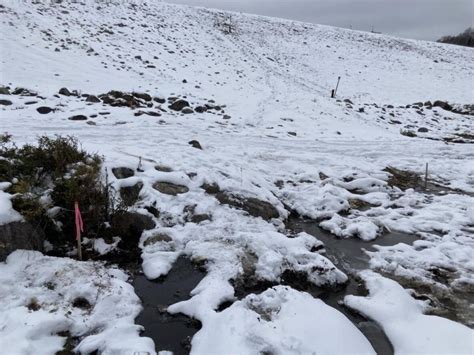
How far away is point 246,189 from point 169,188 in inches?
62.8

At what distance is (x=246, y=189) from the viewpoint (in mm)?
7938

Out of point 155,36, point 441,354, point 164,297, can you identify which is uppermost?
point 155,36

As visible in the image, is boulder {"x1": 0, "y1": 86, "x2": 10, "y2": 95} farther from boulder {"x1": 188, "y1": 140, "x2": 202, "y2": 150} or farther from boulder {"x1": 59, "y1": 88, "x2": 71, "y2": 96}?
boulder {"x1": 188, "y1": 140, "x2": 202, "y2": 150}

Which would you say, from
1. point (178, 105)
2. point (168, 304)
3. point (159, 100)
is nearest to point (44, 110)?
point (159, 100)

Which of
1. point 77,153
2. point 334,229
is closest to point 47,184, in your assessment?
point 77,153

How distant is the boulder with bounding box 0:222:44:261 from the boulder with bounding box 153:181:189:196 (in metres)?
2.36

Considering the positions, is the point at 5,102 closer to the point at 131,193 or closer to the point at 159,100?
the point at 159,100

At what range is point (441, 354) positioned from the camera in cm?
409

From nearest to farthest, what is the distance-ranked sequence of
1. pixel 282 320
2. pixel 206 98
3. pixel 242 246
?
1. pixel 282 320
2. pixel 242 246
3. pixel 206 98

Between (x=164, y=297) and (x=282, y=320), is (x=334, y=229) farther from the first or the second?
(x=164, y=297)

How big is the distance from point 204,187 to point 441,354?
5.02 metres

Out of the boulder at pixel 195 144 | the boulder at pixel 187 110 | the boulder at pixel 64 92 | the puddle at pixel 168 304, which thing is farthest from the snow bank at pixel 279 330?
the boulder at pixel 64 92

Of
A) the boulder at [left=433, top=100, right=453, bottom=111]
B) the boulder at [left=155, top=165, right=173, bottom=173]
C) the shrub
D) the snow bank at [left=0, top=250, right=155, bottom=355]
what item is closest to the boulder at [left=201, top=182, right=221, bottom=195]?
the boulder at [left=155, top=165, right=173, bottom=173]

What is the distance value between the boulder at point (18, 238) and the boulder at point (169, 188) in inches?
92.9
